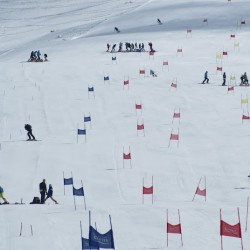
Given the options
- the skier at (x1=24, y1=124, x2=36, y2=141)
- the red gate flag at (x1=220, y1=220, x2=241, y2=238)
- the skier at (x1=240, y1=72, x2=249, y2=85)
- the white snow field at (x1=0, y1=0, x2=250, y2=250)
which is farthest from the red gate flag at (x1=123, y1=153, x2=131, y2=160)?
the skier at (x1=240, y1=72, x2=249, y2=85)

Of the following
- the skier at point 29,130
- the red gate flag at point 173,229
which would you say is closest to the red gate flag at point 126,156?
the skier at point 29,130

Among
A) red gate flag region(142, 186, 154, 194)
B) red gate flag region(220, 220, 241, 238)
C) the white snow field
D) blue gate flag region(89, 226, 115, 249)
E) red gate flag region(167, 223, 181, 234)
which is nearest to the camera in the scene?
blue gate flag region(89, 226, 115, 249)

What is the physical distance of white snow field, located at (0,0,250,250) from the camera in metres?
21.3

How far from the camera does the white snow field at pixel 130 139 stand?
2134cm

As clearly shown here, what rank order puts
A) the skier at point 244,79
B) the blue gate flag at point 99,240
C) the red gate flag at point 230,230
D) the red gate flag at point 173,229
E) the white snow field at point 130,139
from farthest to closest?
the skier at point 244,79 < the white snow field at point 130,139 < the red gate flag at point 173,229 < the red gate flag at point 230,230 < the blue gate flag at point 99,240

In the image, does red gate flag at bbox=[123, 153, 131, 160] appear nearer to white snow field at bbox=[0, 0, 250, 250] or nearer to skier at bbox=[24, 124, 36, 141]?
white snow field at bbox=[0, 0, 250, 250]

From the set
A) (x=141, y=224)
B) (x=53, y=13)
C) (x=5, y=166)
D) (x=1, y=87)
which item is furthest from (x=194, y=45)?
(x=53, y=13)

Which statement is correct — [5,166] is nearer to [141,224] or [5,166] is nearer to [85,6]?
[141,224]

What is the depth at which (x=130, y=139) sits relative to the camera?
33312 mm

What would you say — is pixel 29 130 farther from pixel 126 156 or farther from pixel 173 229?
pixel 173 229

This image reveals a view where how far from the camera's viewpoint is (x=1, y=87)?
150 ft

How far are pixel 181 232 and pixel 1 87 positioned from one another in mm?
27319

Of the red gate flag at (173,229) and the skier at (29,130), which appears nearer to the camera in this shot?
the red gate flag at (173,229)

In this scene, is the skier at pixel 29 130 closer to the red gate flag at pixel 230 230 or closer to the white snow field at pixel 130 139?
the white snow field at pixel 130 139
